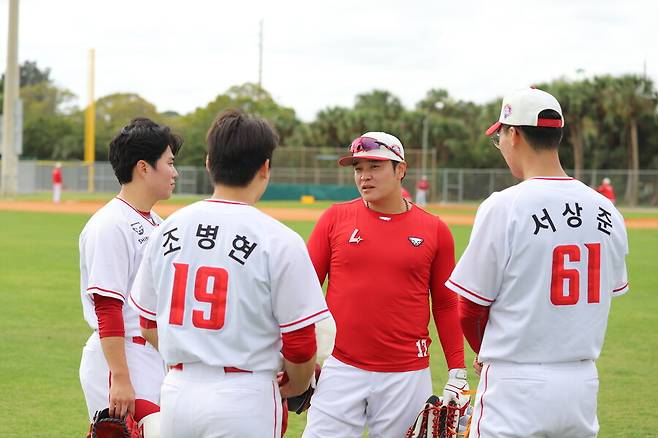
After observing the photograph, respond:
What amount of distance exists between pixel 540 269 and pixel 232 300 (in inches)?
49.3

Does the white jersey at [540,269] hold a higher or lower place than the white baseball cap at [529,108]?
lower

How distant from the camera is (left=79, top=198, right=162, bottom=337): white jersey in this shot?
13.4 feet

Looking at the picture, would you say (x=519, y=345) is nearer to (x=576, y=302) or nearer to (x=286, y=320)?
(x=576, y=302)

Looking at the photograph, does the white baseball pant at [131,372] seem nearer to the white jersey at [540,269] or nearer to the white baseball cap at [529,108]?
the white jersey at [540,269]

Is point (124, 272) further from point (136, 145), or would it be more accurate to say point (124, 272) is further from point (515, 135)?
point (515, 135)

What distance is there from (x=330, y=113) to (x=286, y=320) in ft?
222

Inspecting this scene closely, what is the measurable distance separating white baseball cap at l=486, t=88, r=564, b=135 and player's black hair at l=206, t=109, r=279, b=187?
1067 mm

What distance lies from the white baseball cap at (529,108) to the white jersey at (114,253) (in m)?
1.70

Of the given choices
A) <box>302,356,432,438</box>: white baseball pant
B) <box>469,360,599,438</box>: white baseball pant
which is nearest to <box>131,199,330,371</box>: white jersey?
<box>469,360,599,438</box>: white baseball pant

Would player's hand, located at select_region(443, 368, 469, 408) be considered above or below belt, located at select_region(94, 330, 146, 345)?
below

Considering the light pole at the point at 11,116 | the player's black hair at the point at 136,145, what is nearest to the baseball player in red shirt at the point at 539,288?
the player's black hair at the point at 136,145

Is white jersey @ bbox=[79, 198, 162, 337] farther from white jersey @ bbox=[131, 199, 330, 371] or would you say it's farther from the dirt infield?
the dirt infield

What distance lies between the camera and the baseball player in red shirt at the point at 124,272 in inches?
159

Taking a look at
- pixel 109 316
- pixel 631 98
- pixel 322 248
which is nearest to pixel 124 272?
pixel 109 316
